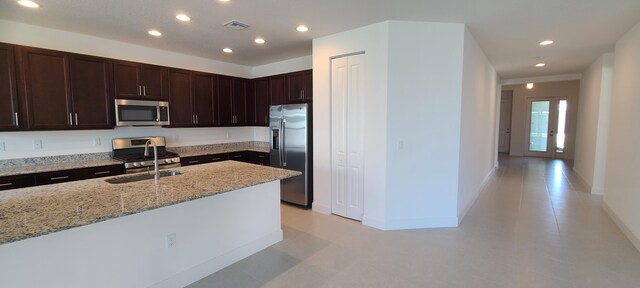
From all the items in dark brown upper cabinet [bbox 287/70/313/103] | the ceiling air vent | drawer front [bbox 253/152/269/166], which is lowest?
drawer front [bbox 253/152/269/166]

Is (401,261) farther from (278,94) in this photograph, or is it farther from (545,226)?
(278,94)

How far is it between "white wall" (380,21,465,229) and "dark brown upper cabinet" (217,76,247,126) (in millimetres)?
3194

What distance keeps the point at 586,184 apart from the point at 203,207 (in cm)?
700

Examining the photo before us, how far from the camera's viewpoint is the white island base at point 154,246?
A: 1685 mm

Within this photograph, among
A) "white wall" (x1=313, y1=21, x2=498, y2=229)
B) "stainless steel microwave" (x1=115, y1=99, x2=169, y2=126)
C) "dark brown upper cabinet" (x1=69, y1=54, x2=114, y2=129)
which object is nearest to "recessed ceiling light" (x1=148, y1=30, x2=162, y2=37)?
"dark brown upper cabinet" (x1=69, y1=54, x2=114, y2=129)

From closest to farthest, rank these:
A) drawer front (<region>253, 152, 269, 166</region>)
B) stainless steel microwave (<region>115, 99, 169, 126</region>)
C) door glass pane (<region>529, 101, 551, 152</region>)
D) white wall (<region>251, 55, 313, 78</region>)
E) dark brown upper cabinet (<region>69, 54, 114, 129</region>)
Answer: dark brown upper cabinet (<region>69, 54, 114, 129</region>) → stainless steel microwave (<region>115, 99, 169, 126</region>) → white wall (<region>251, 55, 313, 78</region>) → drawer front (<region>253, 152, 269, 166</region>) → door glass pane (<region>529, 101, 551, 152</region>)

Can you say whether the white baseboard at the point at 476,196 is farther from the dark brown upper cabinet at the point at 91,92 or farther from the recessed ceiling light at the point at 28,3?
the recessed ceiling light at the point at 28,3

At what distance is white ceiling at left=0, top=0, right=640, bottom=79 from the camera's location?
279cm

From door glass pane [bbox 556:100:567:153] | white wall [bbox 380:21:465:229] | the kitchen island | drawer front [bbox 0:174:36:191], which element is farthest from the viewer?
door glass pane [bbox 556:100:567:153]

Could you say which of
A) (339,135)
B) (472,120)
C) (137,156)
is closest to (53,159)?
(137,156)

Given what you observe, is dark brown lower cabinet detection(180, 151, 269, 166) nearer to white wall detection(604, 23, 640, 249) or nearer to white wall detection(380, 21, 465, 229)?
white wall detection(380, 21, 465, 229)

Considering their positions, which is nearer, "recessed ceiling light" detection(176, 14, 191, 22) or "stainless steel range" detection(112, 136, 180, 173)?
"recessed ceiling light" detection(176, 14, 191, 22)

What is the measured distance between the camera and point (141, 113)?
411 centimetres

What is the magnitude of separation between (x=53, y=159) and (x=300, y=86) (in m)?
3.52
